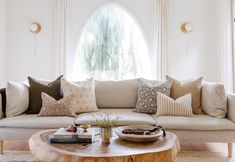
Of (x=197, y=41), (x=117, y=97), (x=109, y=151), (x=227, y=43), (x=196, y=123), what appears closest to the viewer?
(x=109, y=151)

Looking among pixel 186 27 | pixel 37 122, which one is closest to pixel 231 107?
pixel 37 122

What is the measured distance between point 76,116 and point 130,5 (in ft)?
8.74

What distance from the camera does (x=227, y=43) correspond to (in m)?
4.29

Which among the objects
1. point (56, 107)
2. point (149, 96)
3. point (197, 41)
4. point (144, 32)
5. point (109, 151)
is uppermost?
point (144, 32)

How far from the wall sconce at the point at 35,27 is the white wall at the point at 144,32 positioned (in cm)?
7

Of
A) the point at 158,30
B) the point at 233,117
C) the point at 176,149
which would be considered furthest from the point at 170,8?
the point at 176,149

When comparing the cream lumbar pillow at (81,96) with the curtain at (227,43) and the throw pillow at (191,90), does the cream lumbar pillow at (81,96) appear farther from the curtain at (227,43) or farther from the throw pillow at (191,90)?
the curtain at (227,43)

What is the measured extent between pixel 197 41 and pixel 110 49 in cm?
164

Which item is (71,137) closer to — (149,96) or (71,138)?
(71,138)

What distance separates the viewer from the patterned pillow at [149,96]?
311 cm

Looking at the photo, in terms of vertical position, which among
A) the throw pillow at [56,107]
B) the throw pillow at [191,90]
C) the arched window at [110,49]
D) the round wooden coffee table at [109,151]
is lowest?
the round wooden coffee table at [109,151]

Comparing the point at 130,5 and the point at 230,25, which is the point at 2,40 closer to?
the point at 130,5

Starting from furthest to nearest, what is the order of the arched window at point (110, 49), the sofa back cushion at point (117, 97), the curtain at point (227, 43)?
the arched window at point (110, 49) < the curtain at point (227, 43) < the sofa back cushion at point (117, 97)

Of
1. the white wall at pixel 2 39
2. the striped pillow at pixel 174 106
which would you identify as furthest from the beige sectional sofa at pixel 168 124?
the white wall at pixel 2 39
